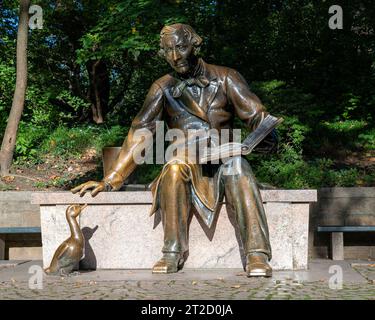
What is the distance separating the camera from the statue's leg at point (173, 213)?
211 inches

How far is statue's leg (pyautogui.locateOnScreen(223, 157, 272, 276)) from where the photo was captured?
5227mm

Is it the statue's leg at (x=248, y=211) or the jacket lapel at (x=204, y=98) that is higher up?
the jacket lapel at (x=204, y=98)

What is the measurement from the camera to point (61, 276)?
539cm

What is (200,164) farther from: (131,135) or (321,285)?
(321,285)

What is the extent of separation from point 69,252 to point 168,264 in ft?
2.84

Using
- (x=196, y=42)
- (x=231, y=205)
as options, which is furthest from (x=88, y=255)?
(x=196, y=42)

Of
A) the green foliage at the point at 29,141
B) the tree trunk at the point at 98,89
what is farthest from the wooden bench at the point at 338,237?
the tree trunk at the point at 98,89

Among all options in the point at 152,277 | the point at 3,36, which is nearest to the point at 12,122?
the point at 3,36

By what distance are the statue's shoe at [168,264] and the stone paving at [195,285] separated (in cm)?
7

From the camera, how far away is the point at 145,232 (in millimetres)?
5812

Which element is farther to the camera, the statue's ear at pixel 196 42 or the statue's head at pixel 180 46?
the statue's ear at pixel 196 42

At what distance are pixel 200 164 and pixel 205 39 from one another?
371 inches

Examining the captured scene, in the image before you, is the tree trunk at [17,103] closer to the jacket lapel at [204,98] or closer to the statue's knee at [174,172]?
the jacket lapel at [204,98]

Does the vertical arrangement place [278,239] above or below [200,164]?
below
